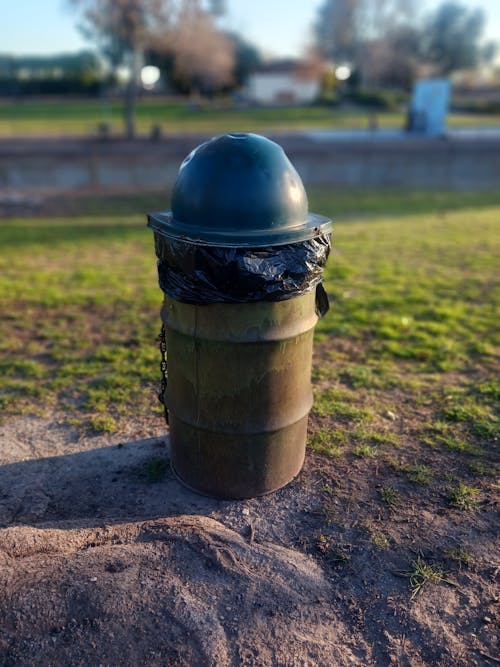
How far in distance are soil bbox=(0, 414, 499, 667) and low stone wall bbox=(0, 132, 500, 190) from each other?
13840 mm

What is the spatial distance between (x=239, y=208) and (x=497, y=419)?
2.65 meters

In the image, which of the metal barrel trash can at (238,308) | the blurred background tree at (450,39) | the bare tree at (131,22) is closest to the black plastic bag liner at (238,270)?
the metal barrel trash can at (238,308)

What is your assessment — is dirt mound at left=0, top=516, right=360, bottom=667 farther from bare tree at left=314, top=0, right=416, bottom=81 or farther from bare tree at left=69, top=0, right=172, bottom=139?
bare tree at left=314, top=0, right=416, bottom=81

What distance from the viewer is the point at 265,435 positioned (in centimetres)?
327

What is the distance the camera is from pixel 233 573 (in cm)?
280

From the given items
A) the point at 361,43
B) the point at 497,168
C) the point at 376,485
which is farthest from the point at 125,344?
the point at 361,43

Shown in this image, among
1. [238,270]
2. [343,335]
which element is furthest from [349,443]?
[343,335]

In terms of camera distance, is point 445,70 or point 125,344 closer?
point 125,344

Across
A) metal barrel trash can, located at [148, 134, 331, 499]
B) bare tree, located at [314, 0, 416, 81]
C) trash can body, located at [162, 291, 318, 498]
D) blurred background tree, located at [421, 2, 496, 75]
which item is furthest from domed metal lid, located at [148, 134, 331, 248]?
blurred background tree, located at [421, 2, 496, 75]

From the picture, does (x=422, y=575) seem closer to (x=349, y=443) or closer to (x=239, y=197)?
(x=349, y=443)

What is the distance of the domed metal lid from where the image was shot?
2791mm

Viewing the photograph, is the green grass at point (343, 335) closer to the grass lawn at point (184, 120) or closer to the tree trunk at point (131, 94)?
the tree trunk at point (131, 94)

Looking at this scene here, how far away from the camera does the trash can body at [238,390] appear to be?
300 cm

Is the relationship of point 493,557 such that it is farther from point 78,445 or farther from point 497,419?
point 78,445
